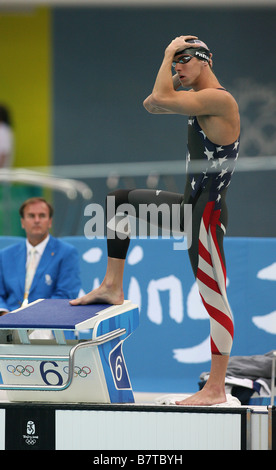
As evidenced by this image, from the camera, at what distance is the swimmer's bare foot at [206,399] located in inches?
149

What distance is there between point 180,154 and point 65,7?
2693 mm

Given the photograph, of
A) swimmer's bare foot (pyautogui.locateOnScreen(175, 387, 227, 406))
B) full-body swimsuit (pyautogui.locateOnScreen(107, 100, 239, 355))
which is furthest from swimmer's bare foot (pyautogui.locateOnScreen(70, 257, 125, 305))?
swimmer's bare foot (pyautogui.locateOnScreen(175, 387, 227, 406))

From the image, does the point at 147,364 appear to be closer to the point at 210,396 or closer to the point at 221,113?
the point at 210,396

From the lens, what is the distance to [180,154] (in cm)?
1012

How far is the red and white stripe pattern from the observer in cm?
388

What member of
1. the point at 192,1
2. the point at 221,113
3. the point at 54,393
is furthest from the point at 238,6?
the point at 54,393

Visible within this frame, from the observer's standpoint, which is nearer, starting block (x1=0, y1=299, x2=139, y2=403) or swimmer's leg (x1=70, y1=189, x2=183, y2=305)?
starting block (x1=0, y1=299, x2=139, y2=403)

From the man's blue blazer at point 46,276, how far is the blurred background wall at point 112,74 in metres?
4.81

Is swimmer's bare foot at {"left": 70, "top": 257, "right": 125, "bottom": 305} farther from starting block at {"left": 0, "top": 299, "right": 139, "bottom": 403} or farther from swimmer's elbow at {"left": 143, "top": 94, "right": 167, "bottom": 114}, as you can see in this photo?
swimmer's elbow at {"left": 143, "top": 94, "right": 167, "bottom": 114}

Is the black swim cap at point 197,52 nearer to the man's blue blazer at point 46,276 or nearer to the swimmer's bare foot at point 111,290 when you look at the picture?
the swimmer's bare foot at point 111,290

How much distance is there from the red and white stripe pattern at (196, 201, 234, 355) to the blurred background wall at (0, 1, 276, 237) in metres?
6.07

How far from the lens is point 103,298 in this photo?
4.12 metres

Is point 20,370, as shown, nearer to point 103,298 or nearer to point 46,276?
point 103,298
